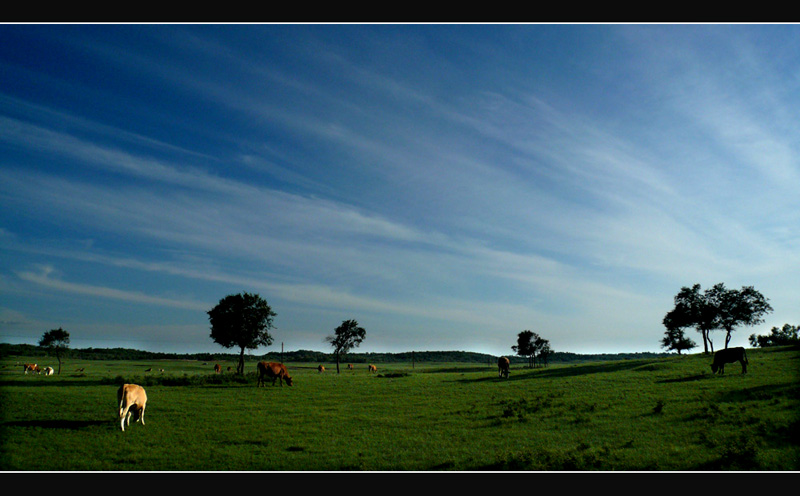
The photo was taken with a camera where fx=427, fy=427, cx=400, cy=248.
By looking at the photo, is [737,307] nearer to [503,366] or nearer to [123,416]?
[503,366]

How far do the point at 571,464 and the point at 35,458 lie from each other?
1989 centimetres

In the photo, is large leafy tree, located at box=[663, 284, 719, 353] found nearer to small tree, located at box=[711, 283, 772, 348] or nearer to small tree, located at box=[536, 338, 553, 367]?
small tree, located at box=[711, 283, 772, 348]

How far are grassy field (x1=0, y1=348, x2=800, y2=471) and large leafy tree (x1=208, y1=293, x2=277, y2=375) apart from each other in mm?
31754

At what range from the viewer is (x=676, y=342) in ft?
348

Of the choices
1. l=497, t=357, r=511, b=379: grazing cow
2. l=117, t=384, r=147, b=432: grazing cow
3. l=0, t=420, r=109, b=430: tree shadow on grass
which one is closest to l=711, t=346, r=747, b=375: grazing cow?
l=497, t=357, r=511, b=379: grazing cow

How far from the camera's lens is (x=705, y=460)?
50.1 feet

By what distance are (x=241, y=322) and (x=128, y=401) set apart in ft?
149

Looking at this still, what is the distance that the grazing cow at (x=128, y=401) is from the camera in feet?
69.9

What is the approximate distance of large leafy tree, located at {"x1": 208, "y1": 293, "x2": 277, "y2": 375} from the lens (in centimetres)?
6550

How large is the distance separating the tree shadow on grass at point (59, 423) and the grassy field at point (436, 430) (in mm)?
53

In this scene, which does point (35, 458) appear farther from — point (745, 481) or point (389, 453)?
point (745, 481)

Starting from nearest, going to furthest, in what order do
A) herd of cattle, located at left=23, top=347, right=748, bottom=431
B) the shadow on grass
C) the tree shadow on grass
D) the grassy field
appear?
1. the grassy field
2. the tree shadow on grass
3. herd of cattle, located at left=23, top=347, right=748, bottom=431
4. the shadow on grass

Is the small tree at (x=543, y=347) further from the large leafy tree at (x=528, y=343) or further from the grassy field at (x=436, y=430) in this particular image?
the grassy field at (x=436, y=430)

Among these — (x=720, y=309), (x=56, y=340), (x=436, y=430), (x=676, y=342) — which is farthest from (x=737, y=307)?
(x=56, y=340)
